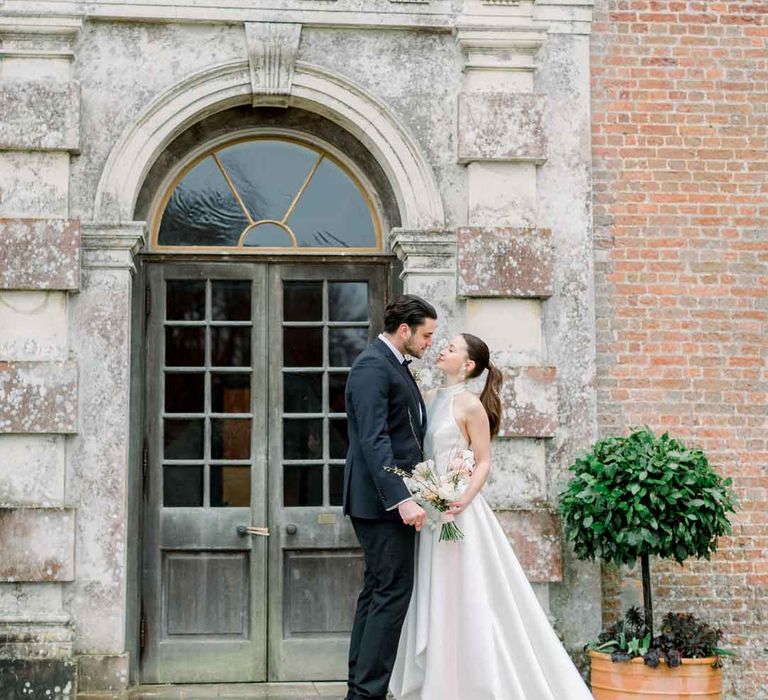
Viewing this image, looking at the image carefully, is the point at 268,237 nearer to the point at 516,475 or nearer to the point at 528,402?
the point at 528,402

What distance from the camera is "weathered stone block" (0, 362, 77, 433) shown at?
711 cm

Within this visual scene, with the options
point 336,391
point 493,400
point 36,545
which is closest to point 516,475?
point 493,400

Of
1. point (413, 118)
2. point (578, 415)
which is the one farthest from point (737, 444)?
point (413, 118)

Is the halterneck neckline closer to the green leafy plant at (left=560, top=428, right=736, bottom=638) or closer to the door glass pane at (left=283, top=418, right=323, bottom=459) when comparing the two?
the green leafy plant at (left=560, top=428, right=736, bottom=638)

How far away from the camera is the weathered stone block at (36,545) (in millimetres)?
7027

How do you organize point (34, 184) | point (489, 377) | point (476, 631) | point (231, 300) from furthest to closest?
point (231, 300) < point (34, 184) < point (489, 377) < point (476, 631)

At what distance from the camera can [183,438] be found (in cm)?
769

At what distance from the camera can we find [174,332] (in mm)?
7738

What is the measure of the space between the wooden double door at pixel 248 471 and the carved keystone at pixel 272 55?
45.6 inches

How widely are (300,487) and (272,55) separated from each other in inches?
109

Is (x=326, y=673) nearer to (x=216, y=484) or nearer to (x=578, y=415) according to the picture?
(x=216, y=484)

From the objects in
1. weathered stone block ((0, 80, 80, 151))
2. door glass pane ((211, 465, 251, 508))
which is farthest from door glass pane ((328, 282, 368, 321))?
weathered stone block ((0, 80, 80, 151))

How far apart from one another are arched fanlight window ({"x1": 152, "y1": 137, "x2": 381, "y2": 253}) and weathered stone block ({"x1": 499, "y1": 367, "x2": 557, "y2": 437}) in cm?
135

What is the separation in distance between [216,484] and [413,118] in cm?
268
